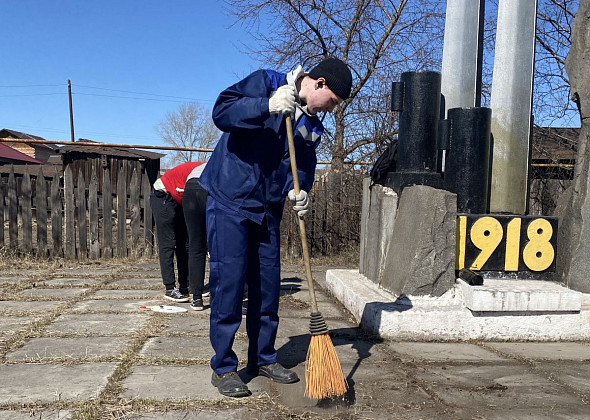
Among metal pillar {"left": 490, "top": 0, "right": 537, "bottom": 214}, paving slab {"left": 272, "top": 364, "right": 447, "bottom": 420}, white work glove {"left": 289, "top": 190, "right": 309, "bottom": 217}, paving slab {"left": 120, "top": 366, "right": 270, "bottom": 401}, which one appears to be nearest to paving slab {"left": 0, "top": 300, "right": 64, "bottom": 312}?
paving slab {"left": 120, "top": 366, "right": 270, "bottom": 401}

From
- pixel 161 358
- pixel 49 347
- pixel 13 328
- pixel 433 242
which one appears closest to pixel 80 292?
pixel 13 328

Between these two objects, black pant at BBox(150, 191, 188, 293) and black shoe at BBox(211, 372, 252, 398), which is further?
black pant at BBox(150, 191, 188, 293)

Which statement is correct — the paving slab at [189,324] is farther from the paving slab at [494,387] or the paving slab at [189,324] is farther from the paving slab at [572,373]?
the paving slab at [572,373]

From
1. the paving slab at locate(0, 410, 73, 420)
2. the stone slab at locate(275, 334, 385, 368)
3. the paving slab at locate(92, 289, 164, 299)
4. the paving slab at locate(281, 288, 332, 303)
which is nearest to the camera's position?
the paving slab at locate(0, 410, 73, 420)

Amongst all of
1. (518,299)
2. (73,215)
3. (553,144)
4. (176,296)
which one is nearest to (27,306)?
(176,296)

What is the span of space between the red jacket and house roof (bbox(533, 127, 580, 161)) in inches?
215

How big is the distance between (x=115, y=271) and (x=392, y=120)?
539 centimetres

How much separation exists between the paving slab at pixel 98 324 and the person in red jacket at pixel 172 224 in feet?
2.65

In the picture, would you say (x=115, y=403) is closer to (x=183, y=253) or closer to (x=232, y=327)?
(x=232, y=327)

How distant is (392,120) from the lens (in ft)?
31.6

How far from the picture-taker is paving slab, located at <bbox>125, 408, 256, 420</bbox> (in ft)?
8.22

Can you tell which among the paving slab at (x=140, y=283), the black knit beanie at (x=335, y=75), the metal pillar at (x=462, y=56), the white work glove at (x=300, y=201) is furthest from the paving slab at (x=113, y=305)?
the metal pillar at (x=462, y=56)

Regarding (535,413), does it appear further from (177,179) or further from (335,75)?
(177,179)

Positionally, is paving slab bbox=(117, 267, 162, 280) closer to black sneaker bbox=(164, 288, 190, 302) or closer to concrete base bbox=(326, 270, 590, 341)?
black sneaker bbox=(164, 288, 190, 302)
